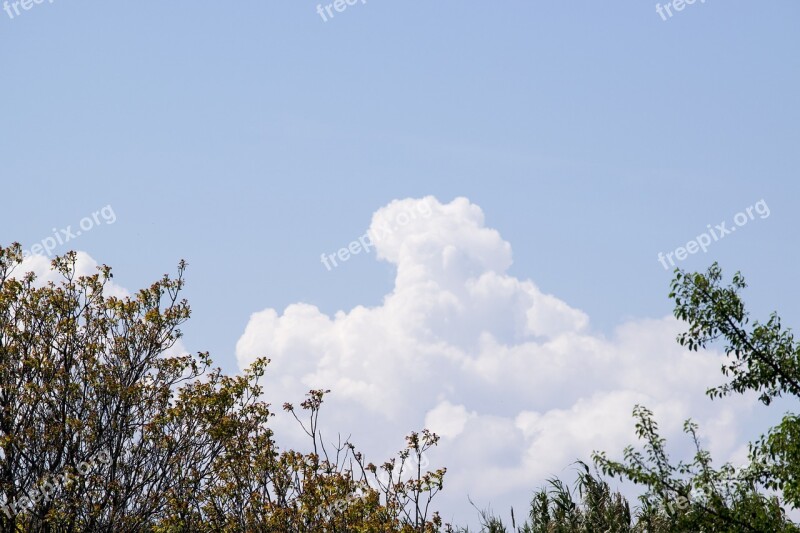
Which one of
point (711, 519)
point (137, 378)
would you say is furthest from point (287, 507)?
point (711, 519)

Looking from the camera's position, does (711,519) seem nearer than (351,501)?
Yes

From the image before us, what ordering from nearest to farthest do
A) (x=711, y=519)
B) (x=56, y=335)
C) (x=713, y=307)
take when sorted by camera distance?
(x=711, y=519) < (x=713, y=307) < (x=56, y=335)

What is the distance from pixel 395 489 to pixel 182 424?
389cm

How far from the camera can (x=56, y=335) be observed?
17.7 m

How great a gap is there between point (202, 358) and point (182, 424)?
1315 millimetres

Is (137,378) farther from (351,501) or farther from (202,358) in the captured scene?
(351,501)

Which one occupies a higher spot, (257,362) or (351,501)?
(257,362)

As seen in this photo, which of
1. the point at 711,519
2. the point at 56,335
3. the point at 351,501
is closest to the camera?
the point at 711,519

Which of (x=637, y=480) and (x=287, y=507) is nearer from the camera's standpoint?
(x=637, y=480)

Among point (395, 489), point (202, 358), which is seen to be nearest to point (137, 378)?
point (202, 358)

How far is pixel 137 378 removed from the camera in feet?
57.6

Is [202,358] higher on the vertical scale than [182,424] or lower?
higher

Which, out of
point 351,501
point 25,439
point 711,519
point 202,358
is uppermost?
point 202,358

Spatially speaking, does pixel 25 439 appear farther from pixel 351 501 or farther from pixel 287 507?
pixel 351 501
